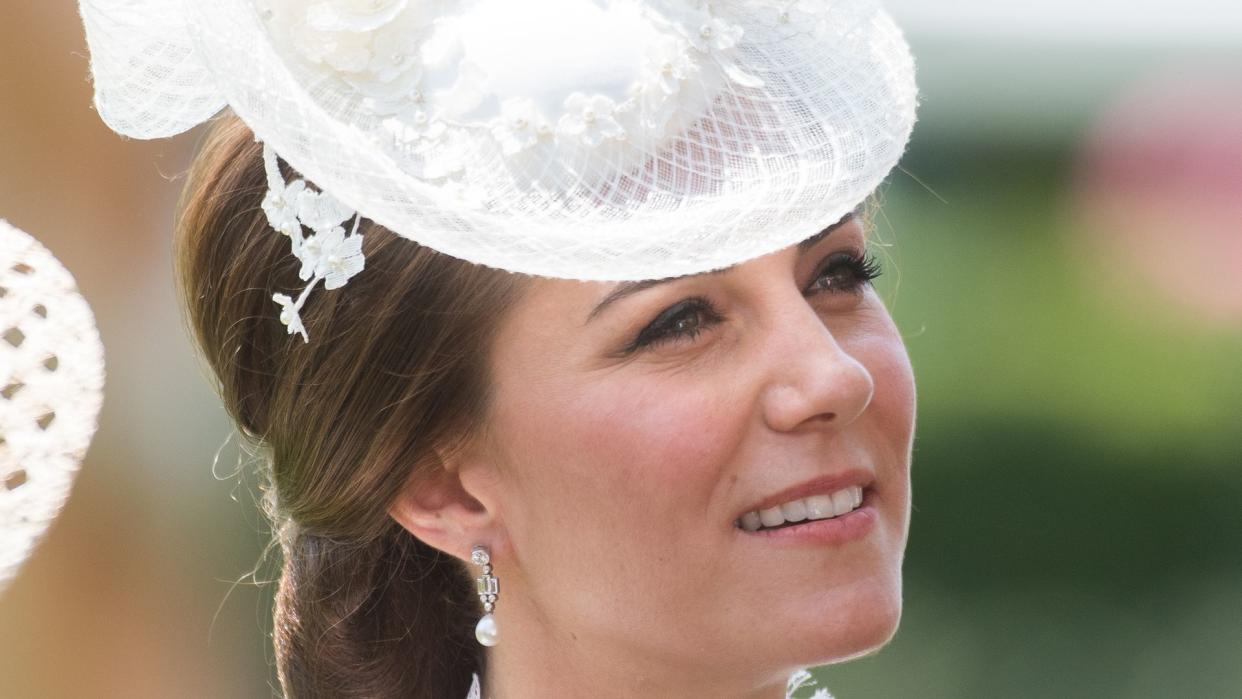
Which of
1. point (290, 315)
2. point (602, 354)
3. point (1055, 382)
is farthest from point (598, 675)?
point (1055, 382)

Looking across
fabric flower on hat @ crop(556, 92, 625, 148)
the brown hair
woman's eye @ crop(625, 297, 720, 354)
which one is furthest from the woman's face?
fabric flower on hat @ crop(556, 92, 625, 148)

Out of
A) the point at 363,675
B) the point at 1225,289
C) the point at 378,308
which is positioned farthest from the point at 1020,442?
the point at 378,308

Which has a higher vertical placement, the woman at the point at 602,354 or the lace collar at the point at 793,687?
the woman at the point at 602,354

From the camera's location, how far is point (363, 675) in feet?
7.54

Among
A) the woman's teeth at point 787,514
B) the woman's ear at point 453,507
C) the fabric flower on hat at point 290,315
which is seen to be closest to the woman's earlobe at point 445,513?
the woman's ear at point 453,507

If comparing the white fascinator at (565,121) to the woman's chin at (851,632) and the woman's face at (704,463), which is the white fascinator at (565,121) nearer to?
the woman's face at (704,463)

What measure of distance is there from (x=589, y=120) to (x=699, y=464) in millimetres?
410

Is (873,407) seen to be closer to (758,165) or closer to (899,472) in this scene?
(899,472)

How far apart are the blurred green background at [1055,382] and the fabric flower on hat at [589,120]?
3208 mm

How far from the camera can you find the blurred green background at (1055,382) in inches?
200

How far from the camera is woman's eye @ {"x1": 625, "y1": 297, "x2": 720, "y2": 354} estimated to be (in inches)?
68.2

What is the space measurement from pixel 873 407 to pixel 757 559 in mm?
258

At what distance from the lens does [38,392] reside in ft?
3.76

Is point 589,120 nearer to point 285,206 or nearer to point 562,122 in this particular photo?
point 562,122
